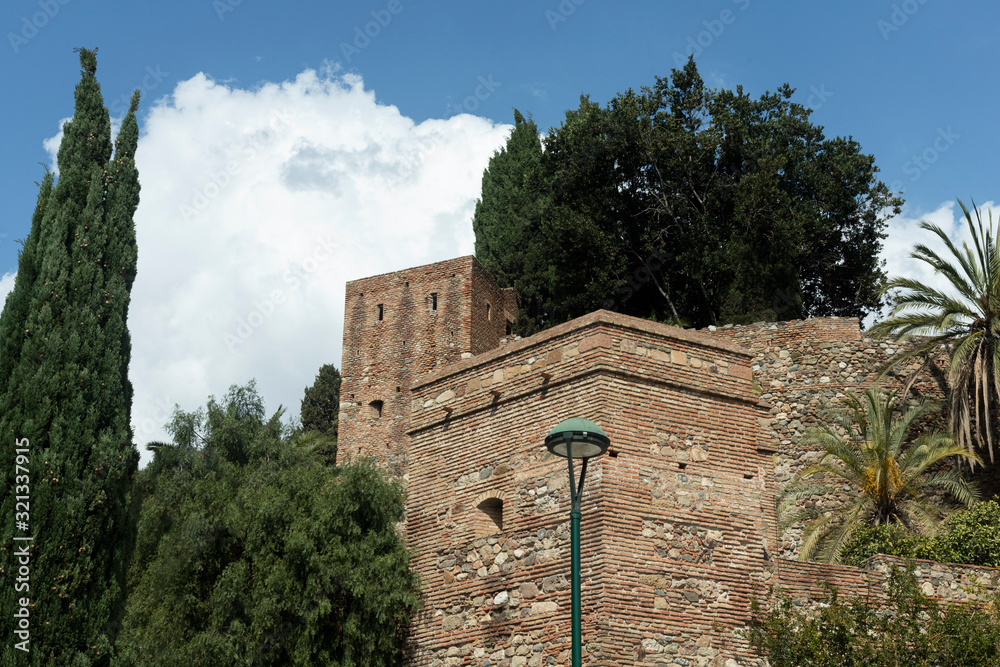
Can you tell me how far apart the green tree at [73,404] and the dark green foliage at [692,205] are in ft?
51.3

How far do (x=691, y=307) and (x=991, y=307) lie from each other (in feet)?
35.4

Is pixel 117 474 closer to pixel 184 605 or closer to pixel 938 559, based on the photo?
pixel 184 605

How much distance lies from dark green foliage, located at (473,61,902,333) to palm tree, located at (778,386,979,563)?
7474 mm

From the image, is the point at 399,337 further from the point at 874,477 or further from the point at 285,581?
the point at 285,581

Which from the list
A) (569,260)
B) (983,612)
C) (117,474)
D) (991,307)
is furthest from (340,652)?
(569,260)

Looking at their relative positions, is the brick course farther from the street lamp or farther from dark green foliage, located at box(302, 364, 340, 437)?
dark green foliage, located at box(302, 364, 340, 437)

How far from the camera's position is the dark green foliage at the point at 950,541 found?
51.9 ft

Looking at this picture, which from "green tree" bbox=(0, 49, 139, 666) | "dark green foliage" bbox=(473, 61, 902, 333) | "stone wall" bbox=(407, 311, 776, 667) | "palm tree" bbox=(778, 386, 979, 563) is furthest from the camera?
"dark green foliage" bbox=(473, 61, 902, 333)

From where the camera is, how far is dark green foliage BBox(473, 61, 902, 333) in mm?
28312

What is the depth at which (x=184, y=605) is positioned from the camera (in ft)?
46.3

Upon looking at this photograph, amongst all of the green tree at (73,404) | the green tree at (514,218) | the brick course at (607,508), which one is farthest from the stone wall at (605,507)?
the green tree at (514,218)

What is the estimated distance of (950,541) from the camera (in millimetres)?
16172

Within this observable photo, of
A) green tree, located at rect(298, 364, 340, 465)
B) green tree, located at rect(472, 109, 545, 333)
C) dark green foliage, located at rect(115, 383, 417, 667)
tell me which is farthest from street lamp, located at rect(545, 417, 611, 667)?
green tree, located at rect(298, 364, 340, 465)

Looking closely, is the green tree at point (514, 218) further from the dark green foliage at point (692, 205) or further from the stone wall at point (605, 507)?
the stone wall at point (605, 507)
